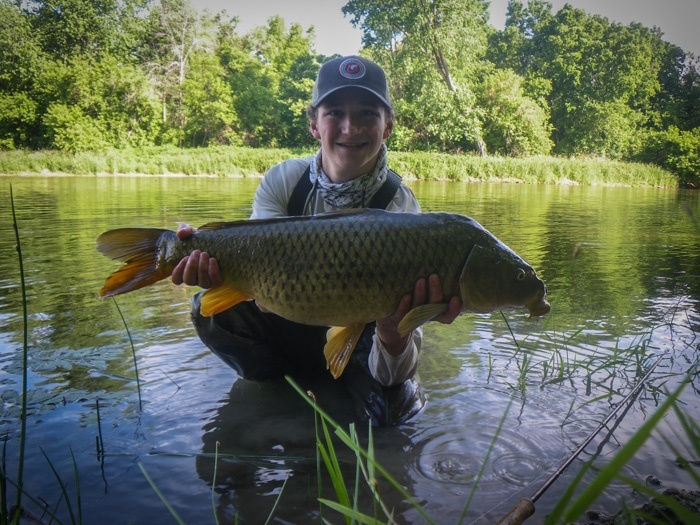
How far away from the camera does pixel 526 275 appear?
2.13 metres

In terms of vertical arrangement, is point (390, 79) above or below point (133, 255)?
above

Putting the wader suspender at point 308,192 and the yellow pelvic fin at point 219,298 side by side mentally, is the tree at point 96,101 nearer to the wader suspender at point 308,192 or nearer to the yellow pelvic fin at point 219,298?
the wader suspender at point 308,192

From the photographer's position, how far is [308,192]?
313 centimetres

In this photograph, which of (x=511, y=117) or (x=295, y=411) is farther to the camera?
(x=511, y=117)

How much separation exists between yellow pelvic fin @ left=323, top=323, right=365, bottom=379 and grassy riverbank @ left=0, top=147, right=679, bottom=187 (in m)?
24.1

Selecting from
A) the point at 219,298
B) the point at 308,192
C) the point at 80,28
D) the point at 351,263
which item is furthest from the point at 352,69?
the point at 80,28

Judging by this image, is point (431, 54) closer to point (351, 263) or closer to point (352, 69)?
point (352, 69)

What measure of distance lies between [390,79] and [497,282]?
127 feet

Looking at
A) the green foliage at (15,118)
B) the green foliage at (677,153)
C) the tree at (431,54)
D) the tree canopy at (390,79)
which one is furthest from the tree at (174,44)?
the green foliage at (677,153)

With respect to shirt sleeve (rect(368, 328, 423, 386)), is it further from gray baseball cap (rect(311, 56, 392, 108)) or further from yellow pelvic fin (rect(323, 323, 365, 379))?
gray baseball cap (rect(311, 56, 392, 108))

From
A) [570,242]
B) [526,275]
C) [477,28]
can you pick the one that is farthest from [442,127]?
[526,275]

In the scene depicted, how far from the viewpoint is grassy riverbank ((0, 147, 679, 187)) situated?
2614 cm

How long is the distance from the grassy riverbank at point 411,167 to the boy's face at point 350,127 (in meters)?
23.3

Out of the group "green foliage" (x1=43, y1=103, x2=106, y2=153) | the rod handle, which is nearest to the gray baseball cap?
the rod handle
